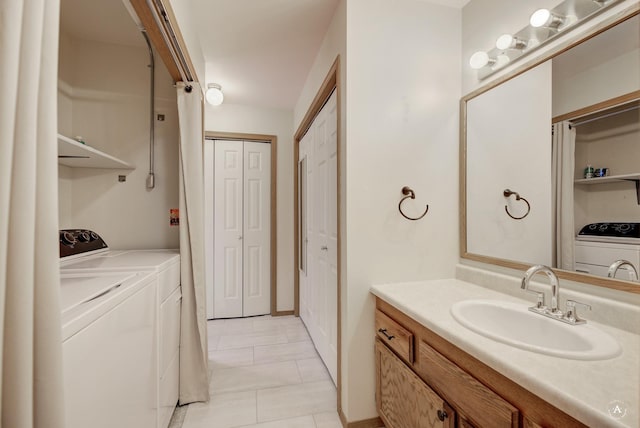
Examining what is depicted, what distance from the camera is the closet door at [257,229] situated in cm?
339

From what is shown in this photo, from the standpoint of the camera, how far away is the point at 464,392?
96 cm

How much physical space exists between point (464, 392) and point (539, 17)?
1.63 m

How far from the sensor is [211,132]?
3.22 m

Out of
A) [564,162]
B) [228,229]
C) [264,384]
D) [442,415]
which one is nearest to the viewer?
[442,415]

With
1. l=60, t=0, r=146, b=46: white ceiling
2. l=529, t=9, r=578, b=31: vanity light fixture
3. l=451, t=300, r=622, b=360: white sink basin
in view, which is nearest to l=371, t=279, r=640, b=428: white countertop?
l=451, t=300, r=622, b=360: white sink basin

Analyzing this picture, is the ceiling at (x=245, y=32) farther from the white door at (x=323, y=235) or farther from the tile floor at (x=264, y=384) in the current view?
the tile floor at (x=264, y=384)

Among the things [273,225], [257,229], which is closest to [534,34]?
[273,225]

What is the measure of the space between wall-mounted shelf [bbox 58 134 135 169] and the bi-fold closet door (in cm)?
144

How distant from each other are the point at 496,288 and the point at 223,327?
105 inches

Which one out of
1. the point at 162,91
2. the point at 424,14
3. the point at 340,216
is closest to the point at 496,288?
the point at 340,216

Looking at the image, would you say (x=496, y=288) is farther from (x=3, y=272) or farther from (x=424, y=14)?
(x=3, y=272)

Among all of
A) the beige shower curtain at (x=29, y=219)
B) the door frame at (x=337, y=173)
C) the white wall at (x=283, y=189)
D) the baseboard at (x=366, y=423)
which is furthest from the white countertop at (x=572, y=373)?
the white wall at (x=283, y=189)

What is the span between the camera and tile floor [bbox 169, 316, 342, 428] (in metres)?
1.71

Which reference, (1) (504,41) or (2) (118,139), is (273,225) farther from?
(1) (504,41)
